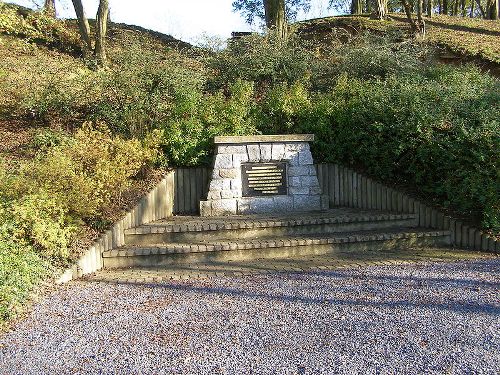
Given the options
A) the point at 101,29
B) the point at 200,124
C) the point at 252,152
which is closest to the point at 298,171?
the point at 252,152

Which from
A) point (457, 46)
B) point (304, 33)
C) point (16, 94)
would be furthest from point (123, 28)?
point (457, 46)

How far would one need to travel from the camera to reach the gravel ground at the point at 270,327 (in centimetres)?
319

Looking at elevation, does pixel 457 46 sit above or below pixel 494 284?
above

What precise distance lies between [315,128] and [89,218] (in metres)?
4.75

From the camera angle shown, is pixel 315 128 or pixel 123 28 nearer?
pixel 315 128

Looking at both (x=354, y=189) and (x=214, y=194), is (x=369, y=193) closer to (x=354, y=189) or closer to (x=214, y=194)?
(x=354, y=189)

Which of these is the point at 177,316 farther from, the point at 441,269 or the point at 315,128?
the point at 315,128

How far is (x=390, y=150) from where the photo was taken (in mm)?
8344

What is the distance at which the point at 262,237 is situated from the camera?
684 cm

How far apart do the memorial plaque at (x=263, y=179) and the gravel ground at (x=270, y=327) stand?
2881mm

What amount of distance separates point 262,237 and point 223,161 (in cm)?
175

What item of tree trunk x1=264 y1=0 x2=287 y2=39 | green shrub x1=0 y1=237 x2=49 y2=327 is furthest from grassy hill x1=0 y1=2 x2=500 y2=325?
tree trunk x1=264 y1=0 x2=287 y2=39

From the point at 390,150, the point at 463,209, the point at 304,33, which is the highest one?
the point at 304,33

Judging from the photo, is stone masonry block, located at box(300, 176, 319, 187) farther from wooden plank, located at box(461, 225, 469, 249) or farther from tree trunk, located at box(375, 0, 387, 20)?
tree trunk, located at box(375, 0, 387, 20)
